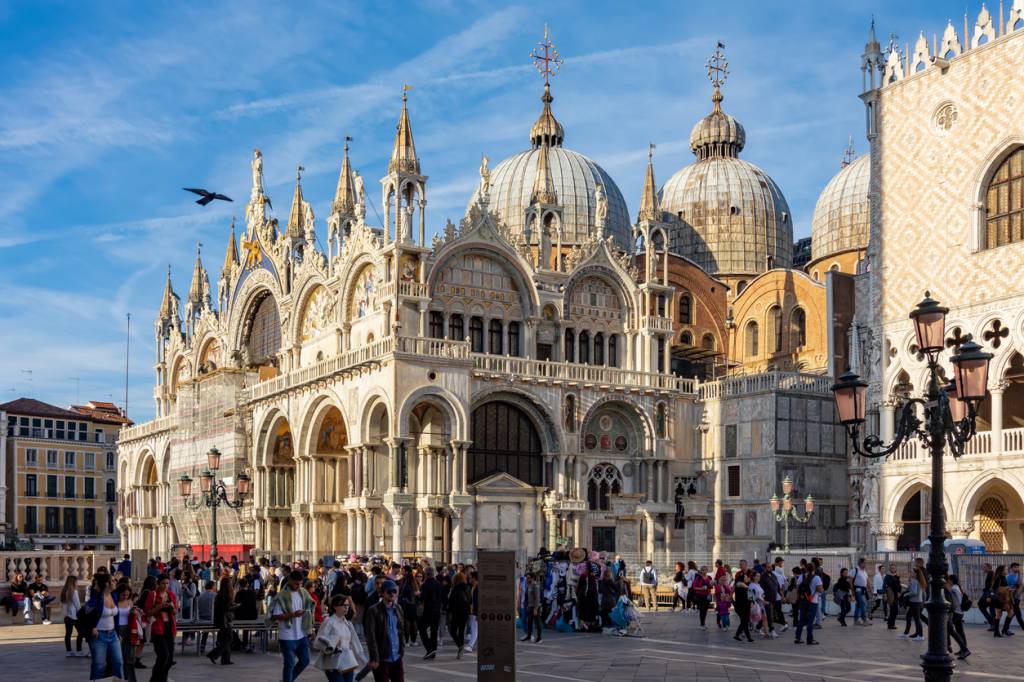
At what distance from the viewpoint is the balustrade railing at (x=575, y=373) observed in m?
40.0

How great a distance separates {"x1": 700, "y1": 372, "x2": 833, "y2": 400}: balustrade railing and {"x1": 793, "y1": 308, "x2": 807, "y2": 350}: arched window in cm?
792

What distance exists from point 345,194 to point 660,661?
99.5ft

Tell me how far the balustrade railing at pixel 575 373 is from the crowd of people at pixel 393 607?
12.1 m

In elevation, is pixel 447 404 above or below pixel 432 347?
below

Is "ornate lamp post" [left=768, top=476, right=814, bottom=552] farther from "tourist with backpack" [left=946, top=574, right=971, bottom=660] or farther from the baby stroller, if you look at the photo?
"tourist with backpack" [left=946, top=574, right=971, bottom=660]

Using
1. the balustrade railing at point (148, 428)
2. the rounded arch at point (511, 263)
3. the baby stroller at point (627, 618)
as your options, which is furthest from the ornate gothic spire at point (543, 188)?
the baby stroller at point (627, 618)

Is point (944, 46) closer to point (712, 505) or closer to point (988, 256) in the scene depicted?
point (988, 256)

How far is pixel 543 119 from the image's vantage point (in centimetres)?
5631

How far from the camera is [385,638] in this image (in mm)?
13383

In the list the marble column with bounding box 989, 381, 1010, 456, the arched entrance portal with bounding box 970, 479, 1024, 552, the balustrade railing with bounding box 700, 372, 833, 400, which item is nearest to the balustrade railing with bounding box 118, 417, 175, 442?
the balustrade railing with bounding box 700, 372, 833, 400

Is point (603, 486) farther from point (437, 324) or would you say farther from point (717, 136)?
point (717, 136)

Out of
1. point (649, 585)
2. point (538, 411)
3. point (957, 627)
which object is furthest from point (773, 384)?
point (957, 627)

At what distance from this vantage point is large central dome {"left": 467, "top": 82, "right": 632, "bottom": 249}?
178 ft

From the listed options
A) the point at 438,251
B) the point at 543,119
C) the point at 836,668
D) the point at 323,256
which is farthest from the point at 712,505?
the point at 836,668
